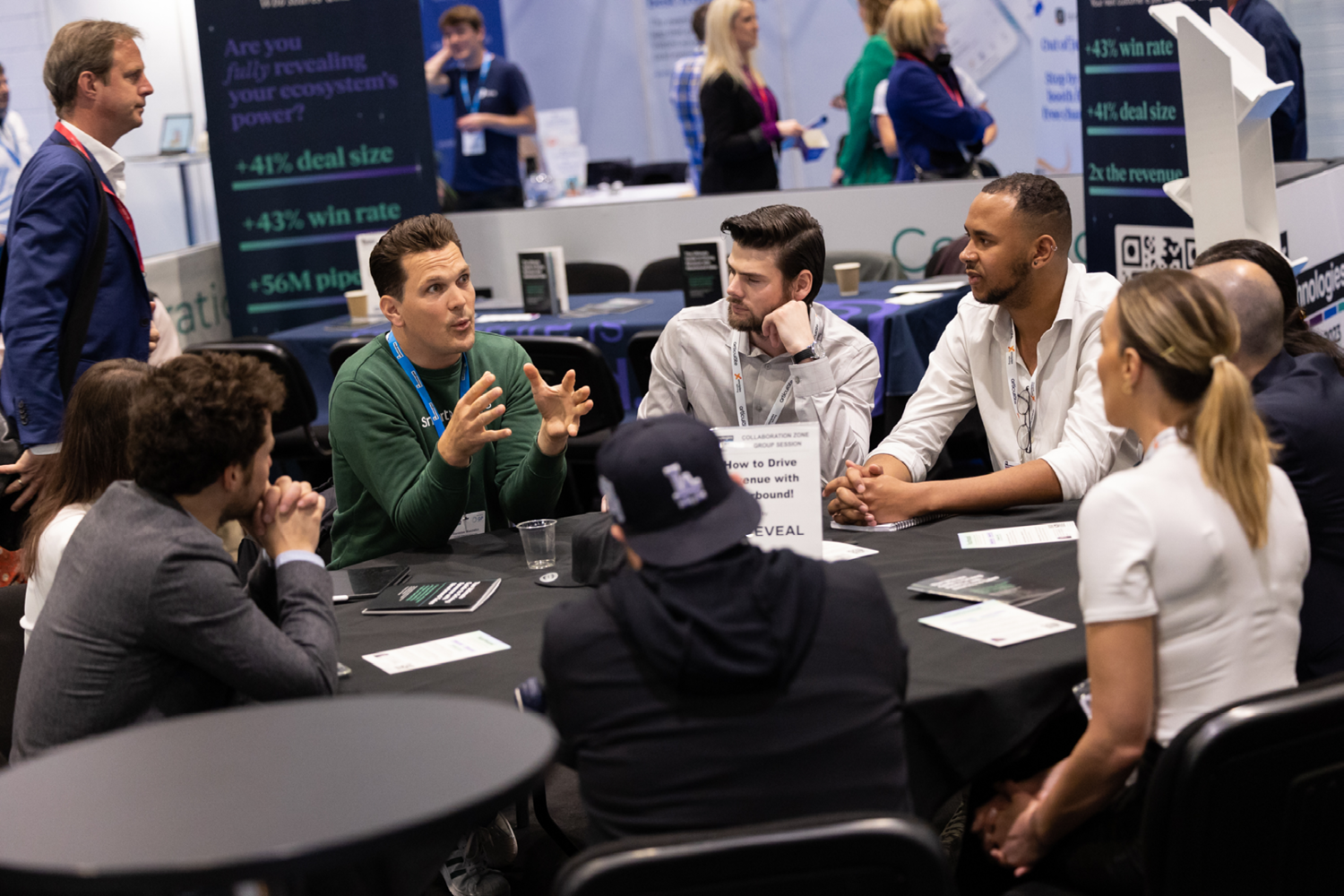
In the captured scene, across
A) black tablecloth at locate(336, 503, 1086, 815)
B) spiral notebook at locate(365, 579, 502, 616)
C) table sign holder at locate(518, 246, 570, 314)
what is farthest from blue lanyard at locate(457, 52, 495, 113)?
spiral notebook at locate(365, 579, 502, 616)

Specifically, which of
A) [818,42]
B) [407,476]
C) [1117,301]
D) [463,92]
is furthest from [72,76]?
[818,42]

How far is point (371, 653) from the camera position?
2043 millimetres

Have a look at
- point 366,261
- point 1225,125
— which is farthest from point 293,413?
point 1225,125

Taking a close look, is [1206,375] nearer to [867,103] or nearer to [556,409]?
[556,409]

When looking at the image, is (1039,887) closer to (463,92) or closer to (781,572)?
(781,572)

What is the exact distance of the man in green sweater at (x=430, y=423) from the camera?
2.58 metres

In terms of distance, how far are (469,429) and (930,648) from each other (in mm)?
1020

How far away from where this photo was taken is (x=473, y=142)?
7477 millimetres

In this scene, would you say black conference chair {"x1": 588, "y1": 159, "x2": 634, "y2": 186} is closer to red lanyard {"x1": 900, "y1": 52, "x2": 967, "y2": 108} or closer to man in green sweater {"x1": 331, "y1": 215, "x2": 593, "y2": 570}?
red lanyard {"x1": 900, "y1": 52, "x2": 967, "y2": 108}

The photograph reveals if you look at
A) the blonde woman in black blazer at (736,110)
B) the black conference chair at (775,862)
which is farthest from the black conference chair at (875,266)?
the black conference chair at (775,862)

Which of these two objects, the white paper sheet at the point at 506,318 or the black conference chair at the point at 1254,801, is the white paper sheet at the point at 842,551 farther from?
the white paper sheet at the point at 506,318

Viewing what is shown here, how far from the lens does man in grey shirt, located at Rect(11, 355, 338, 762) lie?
1729mm

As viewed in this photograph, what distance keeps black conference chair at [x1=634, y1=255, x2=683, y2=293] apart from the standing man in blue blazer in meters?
2.65

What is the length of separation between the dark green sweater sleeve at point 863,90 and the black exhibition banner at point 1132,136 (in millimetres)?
1502
